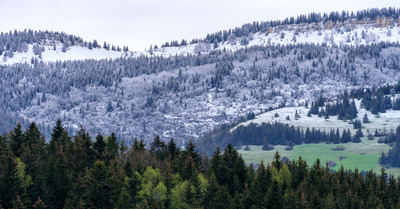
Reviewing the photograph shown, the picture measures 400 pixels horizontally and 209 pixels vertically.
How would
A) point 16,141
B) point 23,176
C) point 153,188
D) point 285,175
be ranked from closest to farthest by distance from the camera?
point 23,176
point 153,188
point 16,141
point 285,175

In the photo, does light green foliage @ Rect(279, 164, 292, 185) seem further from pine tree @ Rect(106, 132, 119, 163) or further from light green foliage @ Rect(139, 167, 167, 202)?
pine tree @ Rect(106, 132, 119, 163)

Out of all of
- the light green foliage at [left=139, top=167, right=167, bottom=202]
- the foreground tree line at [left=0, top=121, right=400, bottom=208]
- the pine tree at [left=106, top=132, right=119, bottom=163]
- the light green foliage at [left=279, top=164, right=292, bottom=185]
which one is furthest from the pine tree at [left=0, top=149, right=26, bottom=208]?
the light green foliage at [left=279, top=164, right=292, bottom=185]

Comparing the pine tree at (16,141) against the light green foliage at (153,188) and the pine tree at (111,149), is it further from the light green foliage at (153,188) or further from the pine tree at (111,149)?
the light green foliage at (153,188)

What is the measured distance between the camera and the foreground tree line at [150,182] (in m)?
94.9

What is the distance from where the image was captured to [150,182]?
110875 millimetres

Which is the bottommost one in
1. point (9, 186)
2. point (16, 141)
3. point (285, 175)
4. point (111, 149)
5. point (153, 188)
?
point (285, 175)

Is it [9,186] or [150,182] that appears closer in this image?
[9,186]

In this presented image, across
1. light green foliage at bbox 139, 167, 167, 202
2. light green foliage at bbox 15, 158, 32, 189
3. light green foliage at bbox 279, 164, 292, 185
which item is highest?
light green foliage at bbox 15, 158, 32, 189

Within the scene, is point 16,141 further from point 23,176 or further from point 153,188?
point 153,188

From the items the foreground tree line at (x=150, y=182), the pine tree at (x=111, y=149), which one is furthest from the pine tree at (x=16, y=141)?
the pine tree at (x=111, y=149)

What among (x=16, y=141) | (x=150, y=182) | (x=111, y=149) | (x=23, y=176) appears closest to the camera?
(x=23, y=176)

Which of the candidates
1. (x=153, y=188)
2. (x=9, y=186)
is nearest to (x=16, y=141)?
(x=9, y=186)

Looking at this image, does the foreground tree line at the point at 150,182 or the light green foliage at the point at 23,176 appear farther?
the light green foliage at the point at 23,176

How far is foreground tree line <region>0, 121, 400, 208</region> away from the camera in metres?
94.9
